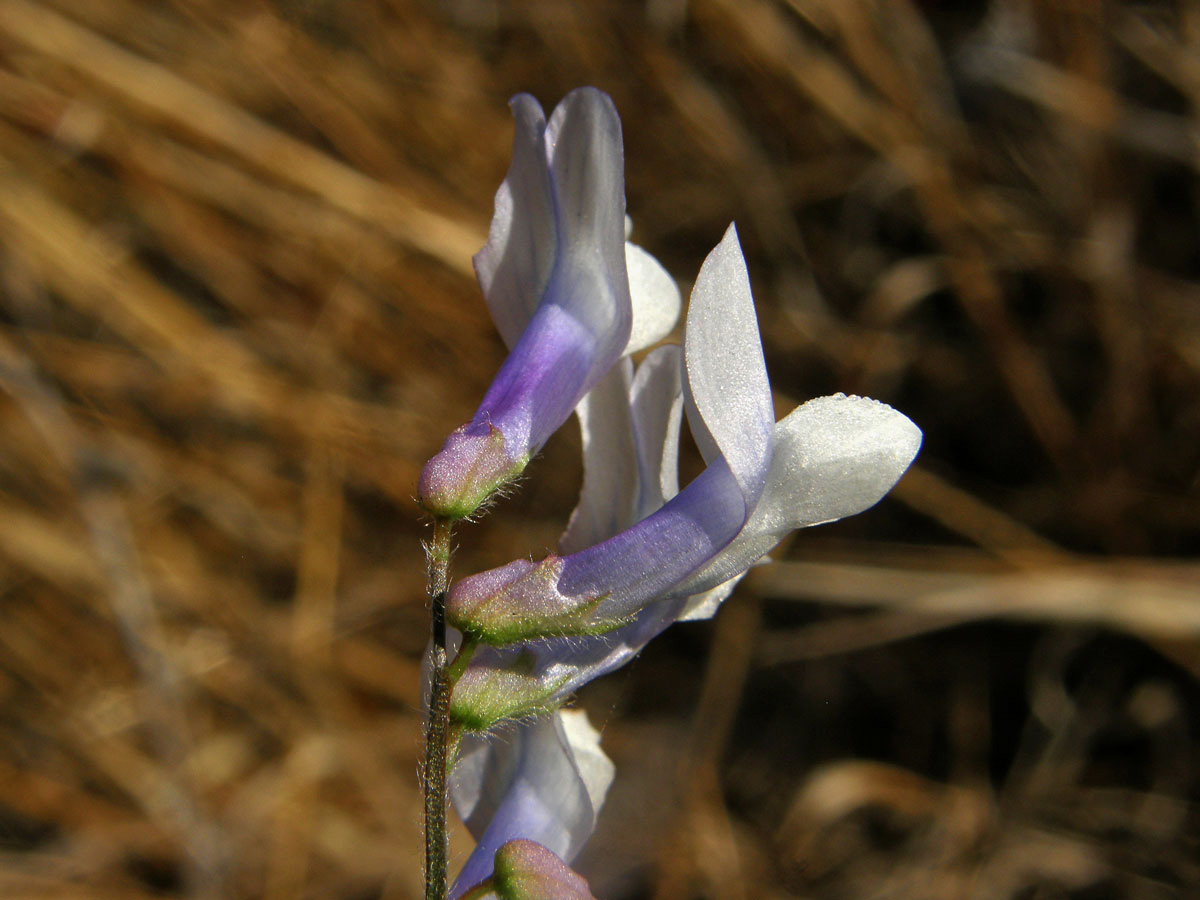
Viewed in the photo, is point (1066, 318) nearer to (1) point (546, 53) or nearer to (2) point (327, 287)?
(1) point (546, 53)

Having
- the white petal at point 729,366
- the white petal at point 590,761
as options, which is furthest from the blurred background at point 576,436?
the white petal at point 729,366

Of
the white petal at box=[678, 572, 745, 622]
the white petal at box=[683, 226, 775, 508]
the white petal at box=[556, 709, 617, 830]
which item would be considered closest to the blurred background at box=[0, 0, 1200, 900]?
the white petal at box=[556, 709, 617, 830]

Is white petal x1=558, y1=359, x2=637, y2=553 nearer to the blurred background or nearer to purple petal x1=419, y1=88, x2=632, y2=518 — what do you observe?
purple petal x1=419, y1=88, x2=632, y2=518

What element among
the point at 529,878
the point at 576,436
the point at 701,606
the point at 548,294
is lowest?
the point at 529,878

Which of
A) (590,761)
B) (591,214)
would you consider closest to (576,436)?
(590,761)

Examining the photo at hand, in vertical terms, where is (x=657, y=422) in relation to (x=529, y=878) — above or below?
above

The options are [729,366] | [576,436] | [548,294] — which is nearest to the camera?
[729,366]

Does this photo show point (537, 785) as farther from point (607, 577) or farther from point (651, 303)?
point (651, 303)
